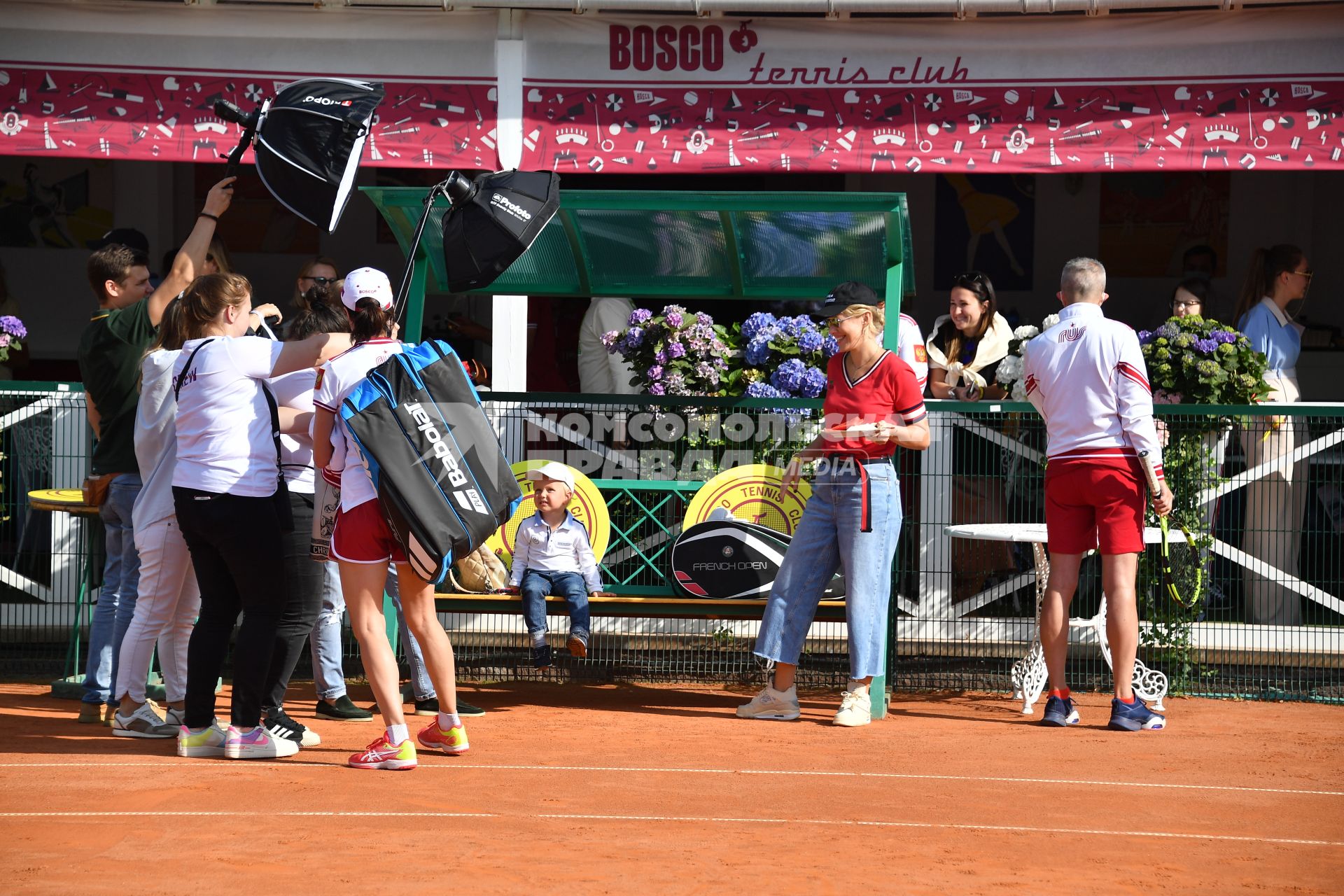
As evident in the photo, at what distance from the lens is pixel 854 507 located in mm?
6465

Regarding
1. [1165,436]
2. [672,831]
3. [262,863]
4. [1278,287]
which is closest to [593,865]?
[672,831]

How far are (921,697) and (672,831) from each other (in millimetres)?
3236

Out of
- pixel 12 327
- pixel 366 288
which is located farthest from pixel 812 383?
pixel 12 327

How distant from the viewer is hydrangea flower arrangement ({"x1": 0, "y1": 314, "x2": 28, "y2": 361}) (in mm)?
8680

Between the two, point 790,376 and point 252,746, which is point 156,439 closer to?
point 252,746

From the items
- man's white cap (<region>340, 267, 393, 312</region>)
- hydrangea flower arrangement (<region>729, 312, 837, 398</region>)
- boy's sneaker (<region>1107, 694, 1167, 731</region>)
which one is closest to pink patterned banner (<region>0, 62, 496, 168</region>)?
hydrangea flower arrangement (<region>729, 312, 837, 398</region>)

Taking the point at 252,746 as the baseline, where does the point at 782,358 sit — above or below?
above

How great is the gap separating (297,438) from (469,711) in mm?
1620

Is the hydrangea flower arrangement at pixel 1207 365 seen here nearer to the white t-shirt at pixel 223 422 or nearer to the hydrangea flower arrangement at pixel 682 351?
the hydrangea flower arrangement at pixel 682 351

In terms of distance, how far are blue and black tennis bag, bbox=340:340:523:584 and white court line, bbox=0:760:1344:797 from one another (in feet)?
2.89

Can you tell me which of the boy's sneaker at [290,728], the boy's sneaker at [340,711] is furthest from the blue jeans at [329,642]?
the boy's sneaker at [290,728]

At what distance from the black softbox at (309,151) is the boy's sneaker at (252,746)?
2082mm

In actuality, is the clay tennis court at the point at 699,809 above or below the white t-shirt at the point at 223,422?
below

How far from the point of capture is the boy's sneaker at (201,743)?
5672 mm
